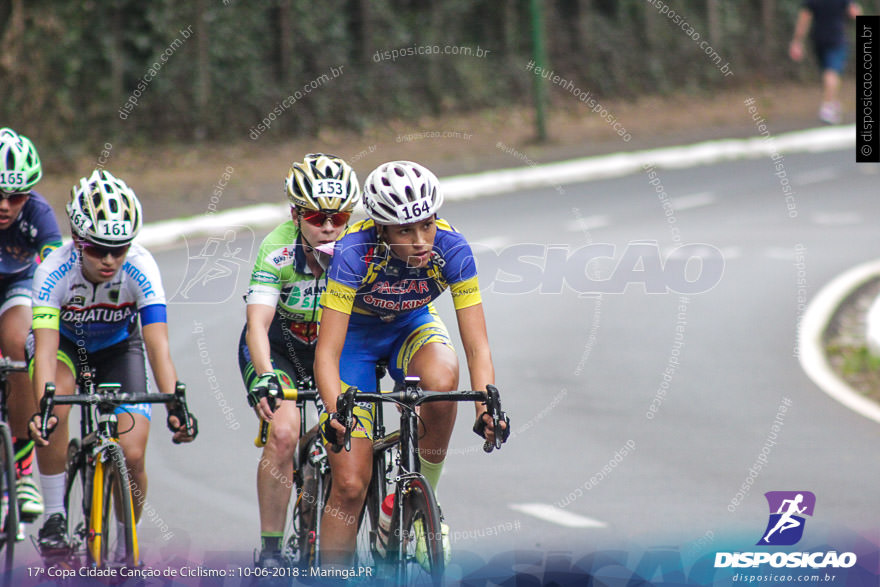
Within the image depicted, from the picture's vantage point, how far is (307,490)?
5.81m

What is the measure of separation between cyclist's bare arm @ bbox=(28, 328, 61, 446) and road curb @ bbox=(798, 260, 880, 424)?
5675 mm

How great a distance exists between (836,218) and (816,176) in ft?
8.94

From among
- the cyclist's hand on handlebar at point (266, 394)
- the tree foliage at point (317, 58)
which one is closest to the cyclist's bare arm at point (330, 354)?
the cyclist's hand on handlebar at point (266, 394)

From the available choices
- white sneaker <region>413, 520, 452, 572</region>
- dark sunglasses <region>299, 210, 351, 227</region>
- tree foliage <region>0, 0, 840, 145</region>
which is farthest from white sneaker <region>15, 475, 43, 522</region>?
tree foliage <region>0, 0, 840, 145</region>

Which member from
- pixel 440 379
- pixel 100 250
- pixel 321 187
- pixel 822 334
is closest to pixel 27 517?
pixel 100 250

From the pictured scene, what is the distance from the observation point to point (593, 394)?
9.51 m

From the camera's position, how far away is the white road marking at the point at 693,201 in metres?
16.4

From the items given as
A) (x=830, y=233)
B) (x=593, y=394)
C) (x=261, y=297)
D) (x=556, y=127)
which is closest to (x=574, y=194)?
(x=830, y=233)

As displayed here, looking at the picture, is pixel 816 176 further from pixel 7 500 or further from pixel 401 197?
pixel 7 500

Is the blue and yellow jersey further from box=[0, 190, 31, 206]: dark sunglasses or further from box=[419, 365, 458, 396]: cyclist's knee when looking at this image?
box=[0, 190, 31, 206]: dark sunglasses

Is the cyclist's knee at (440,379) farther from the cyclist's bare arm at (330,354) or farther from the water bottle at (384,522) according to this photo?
the water bottle at (384,522)

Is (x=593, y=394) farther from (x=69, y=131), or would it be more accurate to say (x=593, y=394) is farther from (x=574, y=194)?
(x=69, y=131)

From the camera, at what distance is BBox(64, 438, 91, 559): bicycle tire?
5.49 metres

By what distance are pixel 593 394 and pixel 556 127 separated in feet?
44.6
